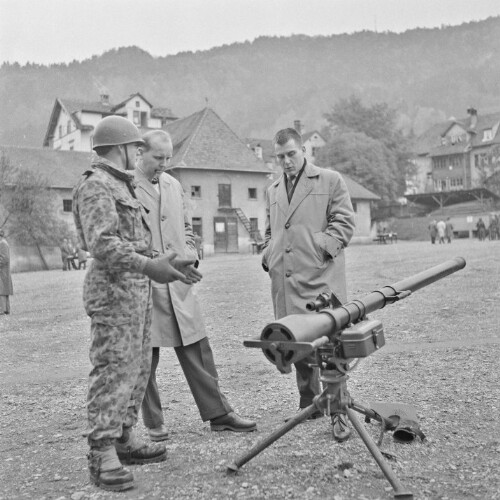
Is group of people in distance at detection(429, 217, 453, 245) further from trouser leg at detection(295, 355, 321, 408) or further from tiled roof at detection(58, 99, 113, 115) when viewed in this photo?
trouser leg at detection(295, 355, 321, 408)

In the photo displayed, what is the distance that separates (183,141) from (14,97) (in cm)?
8313

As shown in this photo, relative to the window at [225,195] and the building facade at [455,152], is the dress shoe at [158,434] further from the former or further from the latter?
the building facade at [455,152]

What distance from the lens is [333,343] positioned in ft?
12.1

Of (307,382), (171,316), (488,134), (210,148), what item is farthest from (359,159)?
(171,316)

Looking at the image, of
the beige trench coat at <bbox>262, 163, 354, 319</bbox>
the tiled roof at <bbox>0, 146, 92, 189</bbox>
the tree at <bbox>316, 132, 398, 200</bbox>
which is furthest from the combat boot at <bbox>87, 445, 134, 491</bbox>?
the tree at <bbox>316, 132, 398, 200</bbox>

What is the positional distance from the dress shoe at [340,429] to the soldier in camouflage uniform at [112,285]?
4.51ft

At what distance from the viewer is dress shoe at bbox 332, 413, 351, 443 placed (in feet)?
14.8

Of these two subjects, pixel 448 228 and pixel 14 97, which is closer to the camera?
pixel 448 228

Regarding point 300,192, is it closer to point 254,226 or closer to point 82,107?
point 254,226

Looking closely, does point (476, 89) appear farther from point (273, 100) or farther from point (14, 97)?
point (14, 97)

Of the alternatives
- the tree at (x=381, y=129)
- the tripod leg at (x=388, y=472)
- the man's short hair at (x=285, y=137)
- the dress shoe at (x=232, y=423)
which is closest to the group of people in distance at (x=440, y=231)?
the tree at (x=381, y=129)

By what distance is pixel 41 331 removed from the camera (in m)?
11.5

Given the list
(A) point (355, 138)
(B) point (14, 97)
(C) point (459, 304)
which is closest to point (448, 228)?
(A) point (355, 138)

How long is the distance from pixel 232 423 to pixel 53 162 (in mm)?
48245
